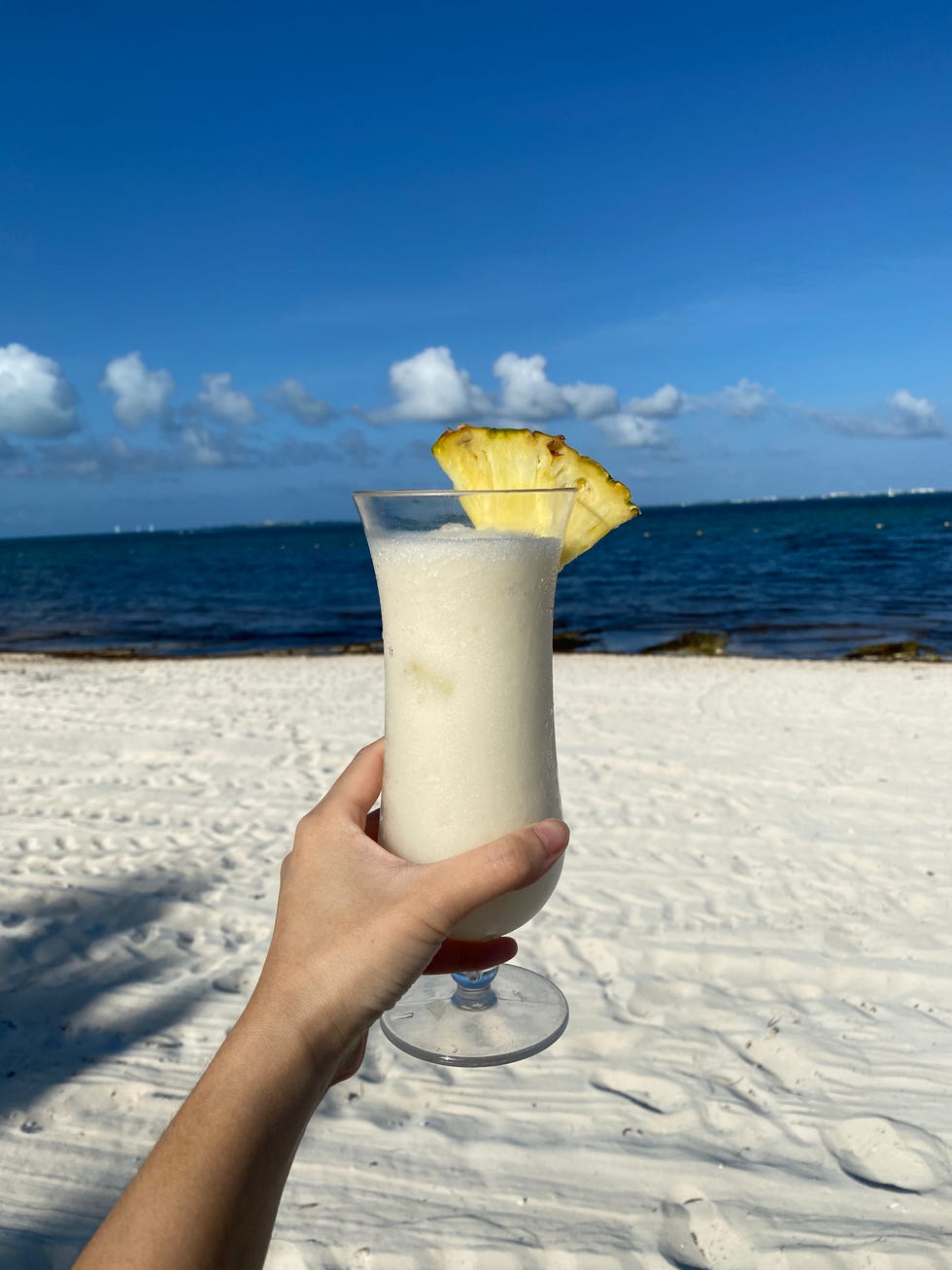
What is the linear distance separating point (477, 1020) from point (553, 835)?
0.75 metres

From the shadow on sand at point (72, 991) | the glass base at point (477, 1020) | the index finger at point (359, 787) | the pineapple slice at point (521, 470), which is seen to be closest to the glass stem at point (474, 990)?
the glass base at point (477, 1020)

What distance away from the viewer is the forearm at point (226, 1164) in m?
0.87

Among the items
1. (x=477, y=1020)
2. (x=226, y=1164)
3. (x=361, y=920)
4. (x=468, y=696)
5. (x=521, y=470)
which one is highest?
(x=521, y=470)

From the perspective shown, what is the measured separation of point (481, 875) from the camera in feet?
4.04

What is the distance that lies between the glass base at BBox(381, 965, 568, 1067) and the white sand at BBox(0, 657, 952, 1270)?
0.50 m

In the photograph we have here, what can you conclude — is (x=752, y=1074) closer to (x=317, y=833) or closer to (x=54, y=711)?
(x=317, y=833)

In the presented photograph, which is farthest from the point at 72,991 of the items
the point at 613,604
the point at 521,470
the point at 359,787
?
the point at 613,604

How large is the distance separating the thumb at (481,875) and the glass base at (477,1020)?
23.3 inches

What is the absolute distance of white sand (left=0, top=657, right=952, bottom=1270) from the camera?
202 cm

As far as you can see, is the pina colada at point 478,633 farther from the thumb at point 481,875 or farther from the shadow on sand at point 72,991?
the shadow on sand at point 72,991

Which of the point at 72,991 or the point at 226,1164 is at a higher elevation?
the point at 226,1164

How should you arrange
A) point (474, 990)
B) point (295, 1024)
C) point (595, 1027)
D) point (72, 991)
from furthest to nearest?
point (72, 991), point (595, 1027), point (474, 990), point (295, 1024)

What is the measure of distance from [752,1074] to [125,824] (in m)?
3.46

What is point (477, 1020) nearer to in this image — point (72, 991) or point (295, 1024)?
point (295, 1024)
